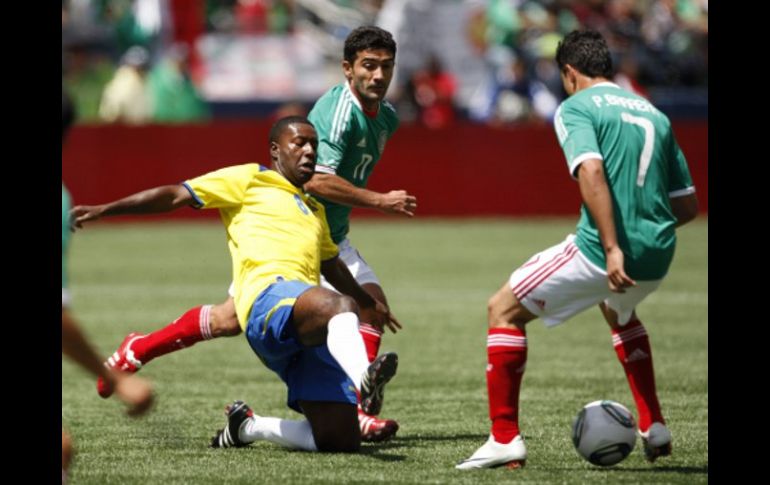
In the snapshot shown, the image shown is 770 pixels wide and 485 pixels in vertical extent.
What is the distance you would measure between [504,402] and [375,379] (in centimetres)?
80

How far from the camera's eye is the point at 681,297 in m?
15.0

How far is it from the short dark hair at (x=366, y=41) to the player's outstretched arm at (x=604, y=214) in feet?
6.25

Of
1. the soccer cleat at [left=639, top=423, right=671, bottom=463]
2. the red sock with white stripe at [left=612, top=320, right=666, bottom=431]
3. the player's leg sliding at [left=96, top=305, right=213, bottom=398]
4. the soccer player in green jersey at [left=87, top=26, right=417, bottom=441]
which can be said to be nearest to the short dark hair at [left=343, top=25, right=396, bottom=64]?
the soccer player in green jersey at [left=87, top=26, right=417, bottom=441]

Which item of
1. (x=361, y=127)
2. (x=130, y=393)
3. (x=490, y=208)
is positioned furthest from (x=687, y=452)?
(x=490, y=208)

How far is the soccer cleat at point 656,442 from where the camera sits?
7.00m

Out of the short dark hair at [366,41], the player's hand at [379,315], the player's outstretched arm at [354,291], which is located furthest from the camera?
the short dark hair at [366,41]

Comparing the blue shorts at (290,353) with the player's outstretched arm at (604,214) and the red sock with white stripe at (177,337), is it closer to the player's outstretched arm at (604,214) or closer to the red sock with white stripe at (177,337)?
the red sock with white stripe at (177,337)

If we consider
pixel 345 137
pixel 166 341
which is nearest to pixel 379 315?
pixel 345 137

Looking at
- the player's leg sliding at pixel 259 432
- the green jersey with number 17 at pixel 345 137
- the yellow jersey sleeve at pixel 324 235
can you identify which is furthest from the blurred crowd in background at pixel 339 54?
the player's leg sliding at pixel 259 432

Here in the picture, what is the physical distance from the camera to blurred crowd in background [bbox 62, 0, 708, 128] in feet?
80.9

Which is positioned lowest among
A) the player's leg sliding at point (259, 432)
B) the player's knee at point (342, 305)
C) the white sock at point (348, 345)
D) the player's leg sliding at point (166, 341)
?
the player's leg sliding at point (259, 432)

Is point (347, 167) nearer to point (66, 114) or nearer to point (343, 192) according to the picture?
point (343, 192)
